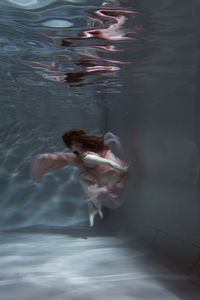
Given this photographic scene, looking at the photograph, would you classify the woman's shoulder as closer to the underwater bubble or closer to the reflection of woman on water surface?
the reflection of woman on water surface

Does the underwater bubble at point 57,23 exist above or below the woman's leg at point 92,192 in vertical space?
above

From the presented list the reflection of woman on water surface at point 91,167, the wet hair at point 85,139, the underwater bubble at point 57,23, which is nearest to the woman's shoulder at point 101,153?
the reflection of woman on water surface at point 91,167

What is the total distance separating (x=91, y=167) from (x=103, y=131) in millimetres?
7473

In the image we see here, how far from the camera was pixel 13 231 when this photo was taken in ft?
38.5

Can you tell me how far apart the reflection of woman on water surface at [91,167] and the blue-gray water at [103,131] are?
170 cm

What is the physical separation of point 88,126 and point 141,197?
934cm

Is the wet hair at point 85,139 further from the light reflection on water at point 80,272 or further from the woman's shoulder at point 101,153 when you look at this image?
the light reflection on water at point 80,272

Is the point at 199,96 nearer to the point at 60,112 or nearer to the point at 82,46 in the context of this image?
the point at 82,46

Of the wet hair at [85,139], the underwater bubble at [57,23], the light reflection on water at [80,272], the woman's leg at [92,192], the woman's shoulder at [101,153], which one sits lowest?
the light reflection on water at [80,272]

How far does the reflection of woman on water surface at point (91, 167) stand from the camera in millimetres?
5859

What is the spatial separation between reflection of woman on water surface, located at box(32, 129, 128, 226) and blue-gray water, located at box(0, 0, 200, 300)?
1704mm

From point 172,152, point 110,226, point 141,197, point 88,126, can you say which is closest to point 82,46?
point 172,152

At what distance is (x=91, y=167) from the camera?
6.23 meters

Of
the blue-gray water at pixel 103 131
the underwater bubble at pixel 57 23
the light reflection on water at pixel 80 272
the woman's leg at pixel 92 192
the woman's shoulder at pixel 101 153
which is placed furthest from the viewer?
the underwater bubble at pixel 57 23
